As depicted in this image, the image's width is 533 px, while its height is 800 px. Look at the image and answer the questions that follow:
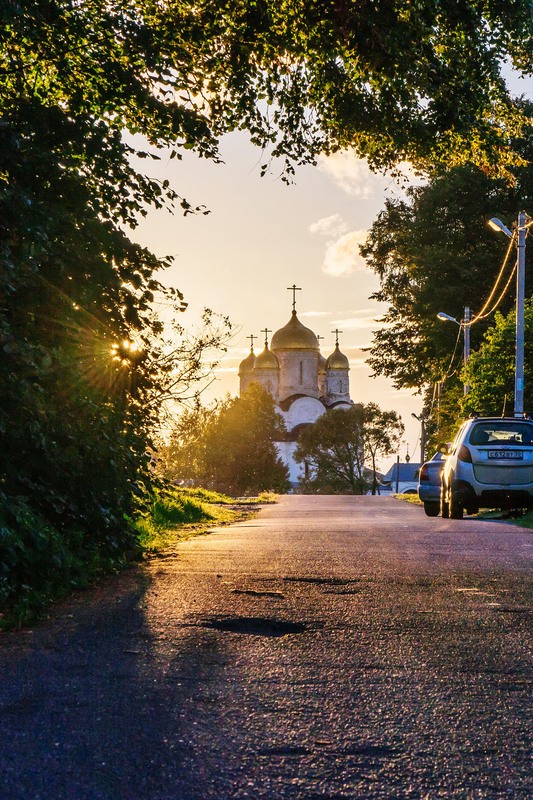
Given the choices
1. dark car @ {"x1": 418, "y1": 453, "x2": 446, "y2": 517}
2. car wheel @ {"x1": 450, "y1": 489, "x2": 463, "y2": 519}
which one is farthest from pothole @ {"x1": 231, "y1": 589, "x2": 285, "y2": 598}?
dark car @ {"x1": 418, "y1": 453, "x2": 446, "y2": 517}

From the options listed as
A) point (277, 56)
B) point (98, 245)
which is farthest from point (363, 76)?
point (98, 245)

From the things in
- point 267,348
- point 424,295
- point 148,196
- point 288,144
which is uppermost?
point 267,348

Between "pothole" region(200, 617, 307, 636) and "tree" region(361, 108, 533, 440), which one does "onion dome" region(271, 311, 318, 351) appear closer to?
"tree" region(361, 108, 533, 440)

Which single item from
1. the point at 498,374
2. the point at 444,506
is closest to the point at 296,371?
the point at 498,374

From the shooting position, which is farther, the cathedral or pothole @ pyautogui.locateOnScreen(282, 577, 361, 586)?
the cathedral

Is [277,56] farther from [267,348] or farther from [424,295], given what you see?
[267,348]

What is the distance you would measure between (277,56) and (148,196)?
4190 millimetres

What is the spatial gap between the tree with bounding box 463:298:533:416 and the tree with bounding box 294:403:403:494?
209 ft

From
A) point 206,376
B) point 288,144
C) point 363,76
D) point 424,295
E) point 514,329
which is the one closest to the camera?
point 363,76

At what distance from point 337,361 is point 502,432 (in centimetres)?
12359

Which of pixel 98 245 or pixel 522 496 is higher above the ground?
pixel 98 245

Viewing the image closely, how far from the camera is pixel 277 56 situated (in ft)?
43.9

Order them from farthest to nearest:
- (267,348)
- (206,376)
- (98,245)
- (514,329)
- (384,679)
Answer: (267,348) → (514,329) → (206,376) → (98,245) → (384,679)

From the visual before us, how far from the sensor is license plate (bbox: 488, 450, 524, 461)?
20.2 m
